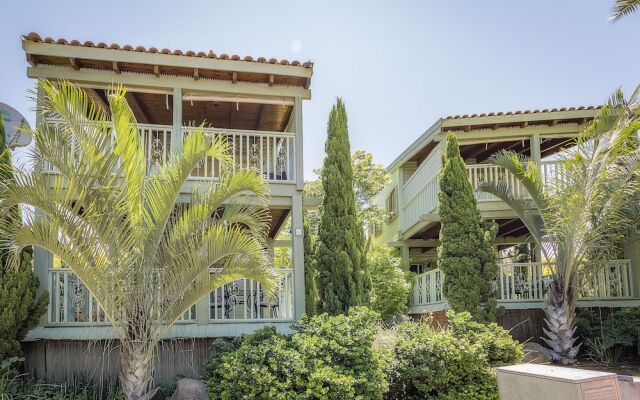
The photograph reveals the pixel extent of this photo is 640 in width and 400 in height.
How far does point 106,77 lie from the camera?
10.7 metres

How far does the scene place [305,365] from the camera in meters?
7.90

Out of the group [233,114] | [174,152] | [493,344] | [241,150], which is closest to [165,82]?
[241,150]

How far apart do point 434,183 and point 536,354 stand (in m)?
5.21

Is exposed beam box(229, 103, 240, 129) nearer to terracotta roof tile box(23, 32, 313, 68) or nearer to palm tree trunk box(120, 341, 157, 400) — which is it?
terracotta roof tile box(23, 32, 313, 68)

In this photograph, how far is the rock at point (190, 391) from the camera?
7825 mm

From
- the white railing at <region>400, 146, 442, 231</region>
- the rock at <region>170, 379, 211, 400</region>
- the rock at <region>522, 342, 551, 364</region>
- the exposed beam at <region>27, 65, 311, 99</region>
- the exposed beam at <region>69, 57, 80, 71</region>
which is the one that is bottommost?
the rock at <region>522, 342, 551, 364</region>

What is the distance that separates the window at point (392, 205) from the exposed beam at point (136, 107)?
373 inches

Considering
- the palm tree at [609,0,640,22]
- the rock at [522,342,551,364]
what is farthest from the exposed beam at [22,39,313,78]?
the palm tree at [609,0,640,22]

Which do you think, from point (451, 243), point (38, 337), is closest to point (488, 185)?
point (451, 243)

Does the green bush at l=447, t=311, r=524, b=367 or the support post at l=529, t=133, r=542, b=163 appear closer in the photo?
the green bush at l=447, t=311, r=524, b=367

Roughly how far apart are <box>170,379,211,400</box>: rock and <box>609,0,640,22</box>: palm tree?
1171cm

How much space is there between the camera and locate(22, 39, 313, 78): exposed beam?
10.1 m

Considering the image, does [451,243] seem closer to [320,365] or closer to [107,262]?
[320,365]

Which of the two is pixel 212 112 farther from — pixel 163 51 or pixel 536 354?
pixel 536 354
